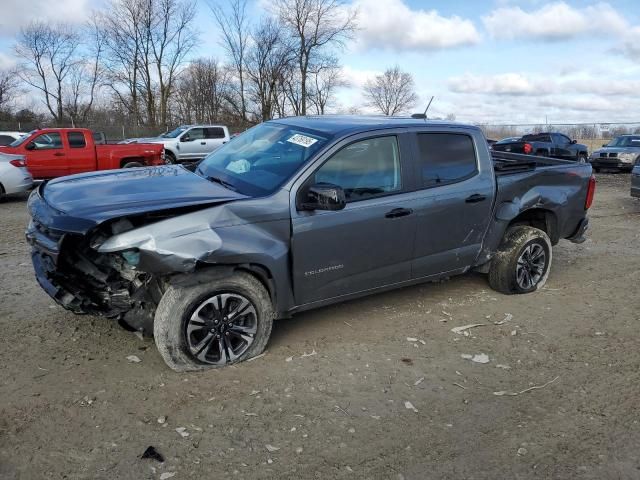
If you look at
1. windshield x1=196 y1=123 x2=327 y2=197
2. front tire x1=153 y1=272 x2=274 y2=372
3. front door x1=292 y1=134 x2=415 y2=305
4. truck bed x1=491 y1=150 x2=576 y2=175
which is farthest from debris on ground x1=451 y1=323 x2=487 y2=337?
windshield x1=196 y1=123 x2=327 y2=197

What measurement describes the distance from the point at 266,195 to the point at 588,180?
397 centimetres

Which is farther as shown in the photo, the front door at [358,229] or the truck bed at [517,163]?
the truck bed at [517,163]

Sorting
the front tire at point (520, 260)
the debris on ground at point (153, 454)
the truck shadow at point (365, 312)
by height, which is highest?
the front tire at point (520, 260)

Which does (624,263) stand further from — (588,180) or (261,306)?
(261,306)

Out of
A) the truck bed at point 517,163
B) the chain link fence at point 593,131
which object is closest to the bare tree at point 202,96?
the chain link fence at point 593,131

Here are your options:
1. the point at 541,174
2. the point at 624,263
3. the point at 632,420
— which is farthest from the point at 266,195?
the point at 624,263

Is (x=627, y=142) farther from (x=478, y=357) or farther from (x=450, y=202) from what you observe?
(x=478, y=357)

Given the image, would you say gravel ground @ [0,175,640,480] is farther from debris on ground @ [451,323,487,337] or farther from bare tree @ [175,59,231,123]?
bare tree @ [175,59,231,123]

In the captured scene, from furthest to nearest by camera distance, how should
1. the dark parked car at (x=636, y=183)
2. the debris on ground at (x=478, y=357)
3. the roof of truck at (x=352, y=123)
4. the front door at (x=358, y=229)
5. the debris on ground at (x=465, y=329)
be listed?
1. the dark parked car at (x=636, y=183)
2. the debris on ground at (x=465, y=329)
3. the roof of truck at (x=352, y=123)
4. the debris on ground at (x=478, y=357)
5. the front door at (x=358, y=229)

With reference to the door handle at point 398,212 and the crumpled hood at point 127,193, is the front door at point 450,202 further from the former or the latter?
the crumpled hood at point 127,193

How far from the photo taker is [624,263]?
269 inches

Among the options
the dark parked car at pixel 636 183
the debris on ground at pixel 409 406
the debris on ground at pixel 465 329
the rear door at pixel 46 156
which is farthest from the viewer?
the rear door at pixel 46 156

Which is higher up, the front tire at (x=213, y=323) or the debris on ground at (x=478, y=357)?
the front tire at (x=213, y=323)

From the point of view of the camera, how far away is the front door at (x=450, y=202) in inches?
179
